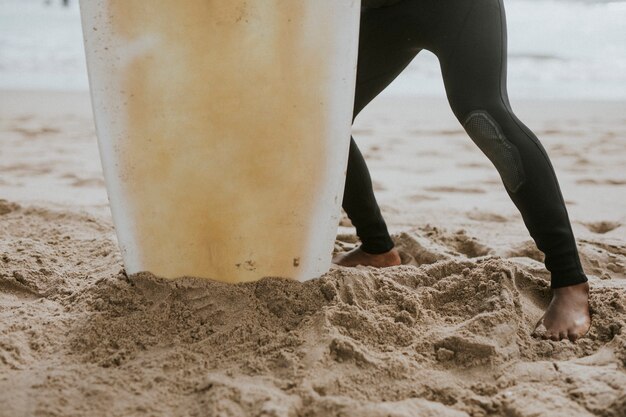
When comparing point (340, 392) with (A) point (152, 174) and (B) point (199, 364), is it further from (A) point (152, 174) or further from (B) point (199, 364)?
(A) point (152, 174)

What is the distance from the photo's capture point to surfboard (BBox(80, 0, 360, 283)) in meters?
1.40

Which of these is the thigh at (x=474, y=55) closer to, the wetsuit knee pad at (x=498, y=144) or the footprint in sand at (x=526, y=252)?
the wetsuit knee pad at (x=498, y=144)

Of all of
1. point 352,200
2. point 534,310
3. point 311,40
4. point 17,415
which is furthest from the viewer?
point 352,200

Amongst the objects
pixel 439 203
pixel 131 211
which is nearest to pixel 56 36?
pixel 439 203

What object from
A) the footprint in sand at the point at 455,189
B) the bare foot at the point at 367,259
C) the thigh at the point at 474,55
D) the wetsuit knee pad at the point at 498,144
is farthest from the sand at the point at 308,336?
the footprint in sand at the point at 455,189

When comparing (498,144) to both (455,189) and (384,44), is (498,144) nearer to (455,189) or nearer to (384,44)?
(384,44)

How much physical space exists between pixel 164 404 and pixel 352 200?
0.92 meters

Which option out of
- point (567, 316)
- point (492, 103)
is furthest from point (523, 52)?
point (567, 316)

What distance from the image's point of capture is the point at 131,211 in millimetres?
1527

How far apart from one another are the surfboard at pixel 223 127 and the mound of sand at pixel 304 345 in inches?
3.7

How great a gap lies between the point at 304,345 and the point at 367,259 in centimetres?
66

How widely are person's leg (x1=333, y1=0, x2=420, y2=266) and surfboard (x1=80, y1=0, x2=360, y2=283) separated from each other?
0.17 m

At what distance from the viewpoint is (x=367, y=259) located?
1949 mm

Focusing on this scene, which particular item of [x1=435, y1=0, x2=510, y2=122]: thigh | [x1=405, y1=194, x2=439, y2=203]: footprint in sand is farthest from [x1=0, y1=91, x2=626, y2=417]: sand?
[x1=405, y1=194, x2=439, y2=203]: footprint in sand
